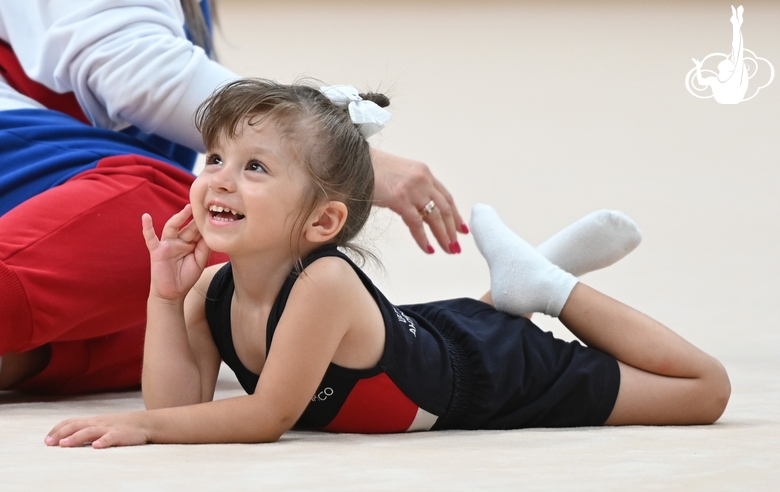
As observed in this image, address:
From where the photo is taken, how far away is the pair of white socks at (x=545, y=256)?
131cm

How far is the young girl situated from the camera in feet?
3.34

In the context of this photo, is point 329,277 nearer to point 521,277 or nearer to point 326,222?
point 326,222

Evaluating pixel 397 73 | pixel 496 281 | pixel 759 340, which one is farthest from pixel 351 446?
pixel 397 73

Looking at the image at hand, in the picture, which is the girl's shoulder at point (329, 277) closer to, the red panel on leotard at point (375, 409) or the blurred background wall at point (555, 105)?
the red panel on leotard at point (375, 409)

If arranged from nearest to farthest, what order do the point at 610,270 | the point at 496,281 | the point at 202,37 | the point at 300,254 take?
the point at 300,254
the point at 496,281
the point at 202,37
the point at 610,270

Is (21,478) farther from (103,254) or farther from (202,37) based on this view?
(202,37)

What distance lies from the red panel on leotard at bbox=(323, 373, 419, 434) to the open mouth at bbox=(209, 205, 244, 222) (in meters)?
0.22

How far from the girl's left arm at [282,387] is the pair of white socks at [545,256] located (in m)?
0.33

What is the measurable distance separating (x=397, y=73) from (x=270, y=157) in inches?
128

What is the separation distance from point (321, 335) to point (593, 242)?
0.57 m

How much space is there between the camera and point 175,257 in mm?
1149

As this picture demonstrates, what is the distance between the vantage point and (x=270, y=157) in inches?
41.9

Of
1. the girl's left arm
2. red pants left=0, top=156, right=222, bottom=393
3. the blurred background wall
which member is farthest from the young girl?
the blurred background wall

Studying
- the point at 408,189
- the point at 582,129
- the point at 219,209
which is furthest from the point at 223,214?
the point at 582,129
